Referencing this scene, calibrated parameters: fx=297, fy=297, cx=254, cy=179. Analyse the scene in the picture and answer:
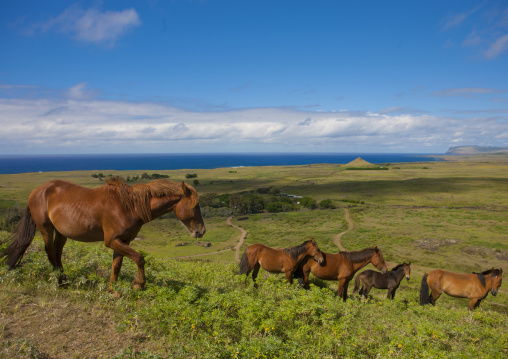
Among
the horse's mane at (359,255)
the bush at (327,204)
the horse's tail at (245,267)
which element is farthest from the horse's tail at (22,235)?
the bush at (327,204)

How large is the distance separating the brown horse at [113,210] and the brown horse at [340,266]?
7755mm

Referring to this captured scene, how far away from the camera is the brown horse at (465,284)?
12312mm

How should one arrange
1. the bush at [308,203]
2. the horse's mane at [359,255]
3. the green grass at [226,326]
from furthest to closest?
1. the bush at [308,203]
2. the horse's mane at [359,255]
3. the green grass at [226,326]

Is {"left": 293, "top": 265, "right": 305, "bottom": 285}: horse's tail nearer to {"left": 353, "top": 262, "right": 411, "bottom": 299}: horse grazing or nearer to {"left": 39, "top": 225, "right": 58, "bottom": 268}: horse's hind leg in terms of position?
{"left": 353, "top": 262, "right": 411, "bottom": 299}: horse grazing

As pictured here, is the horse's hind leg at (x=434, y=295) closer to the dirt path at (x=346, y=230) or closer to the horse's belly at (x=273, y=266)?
the horse's belly at (x=273, y=266)

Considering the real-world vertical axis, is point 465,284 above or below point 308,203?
above

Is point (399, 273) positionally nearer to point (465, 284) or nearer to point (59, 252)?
point (465, 284)

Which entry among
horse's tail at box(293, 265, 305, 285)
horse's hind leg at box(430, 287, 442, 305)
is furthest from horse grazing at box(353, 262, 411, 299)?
horse's tail at box(293, 265, 305, 285)

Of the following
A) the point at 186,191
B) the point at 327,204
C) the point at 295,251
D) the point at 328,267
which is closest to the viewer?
the point at 186,191

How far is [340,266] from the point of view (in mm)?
11836

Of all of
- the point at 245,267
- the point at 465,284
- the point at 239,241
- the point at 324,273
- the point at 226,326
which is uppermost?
the point at 226,326

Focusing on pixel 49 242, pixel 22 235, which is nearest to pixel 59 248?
pixel 49 242

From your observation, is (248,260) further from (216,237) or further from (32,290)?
(216,237)

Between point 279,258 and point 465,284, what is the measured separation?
8.28 m
